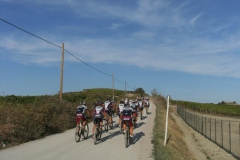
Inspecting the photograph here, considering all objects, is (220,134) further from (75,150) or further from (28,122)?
(75,150)

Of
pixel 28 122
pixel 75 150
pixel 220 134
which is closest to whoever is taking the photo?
pixel 75 150

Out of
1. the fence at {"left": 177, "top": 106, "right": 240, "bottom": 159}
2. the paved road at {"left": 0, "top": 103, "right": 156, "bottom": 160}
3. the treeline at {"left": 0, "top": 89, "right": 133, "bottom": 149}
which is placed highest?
the treeline at {"left": 0, "top": 89, "right": 133, "bottom": 149}

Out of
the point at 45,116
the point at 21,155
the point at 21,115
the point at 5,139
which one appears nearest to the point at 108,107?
the point at 45,116

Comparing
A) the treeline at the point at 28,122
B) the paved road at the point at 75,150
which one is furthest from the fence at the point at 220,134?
the treeline at the point at 28,122

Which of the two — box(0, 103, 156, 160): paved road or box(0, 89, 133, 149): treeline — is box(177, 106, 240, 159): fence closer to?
box(0, 103, 156, 160): paved road

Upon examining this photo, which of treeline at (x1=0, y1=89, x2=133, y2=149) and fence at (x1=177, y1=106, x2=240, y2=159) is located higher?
treeline at (x1=0, y1=89, x2=133, y2=149)

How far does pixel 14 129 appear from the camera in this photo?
14.4 m

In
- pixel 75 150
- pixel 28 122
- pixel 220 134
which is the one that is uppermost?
pixel 28 122

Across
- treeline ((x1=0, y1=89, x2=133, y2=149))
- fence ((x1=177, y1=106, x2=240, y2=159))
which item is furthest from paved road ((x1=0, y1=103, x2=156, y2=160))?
fence ((x1=177, y1=106, x2=240, y2=159))

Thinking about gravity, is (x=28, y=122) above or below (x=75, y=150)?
above

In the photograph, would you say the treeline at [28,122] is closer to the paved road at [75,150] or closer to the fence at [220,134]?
the paved road at [75,150]

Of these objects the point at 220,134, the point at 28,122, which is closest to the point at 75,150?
the point at 28,122

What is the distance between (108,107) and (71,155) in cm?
875

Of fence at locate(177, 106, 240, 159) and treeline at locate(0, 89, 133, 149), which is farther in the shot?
fence at locate(177, 106, 240, 159)
